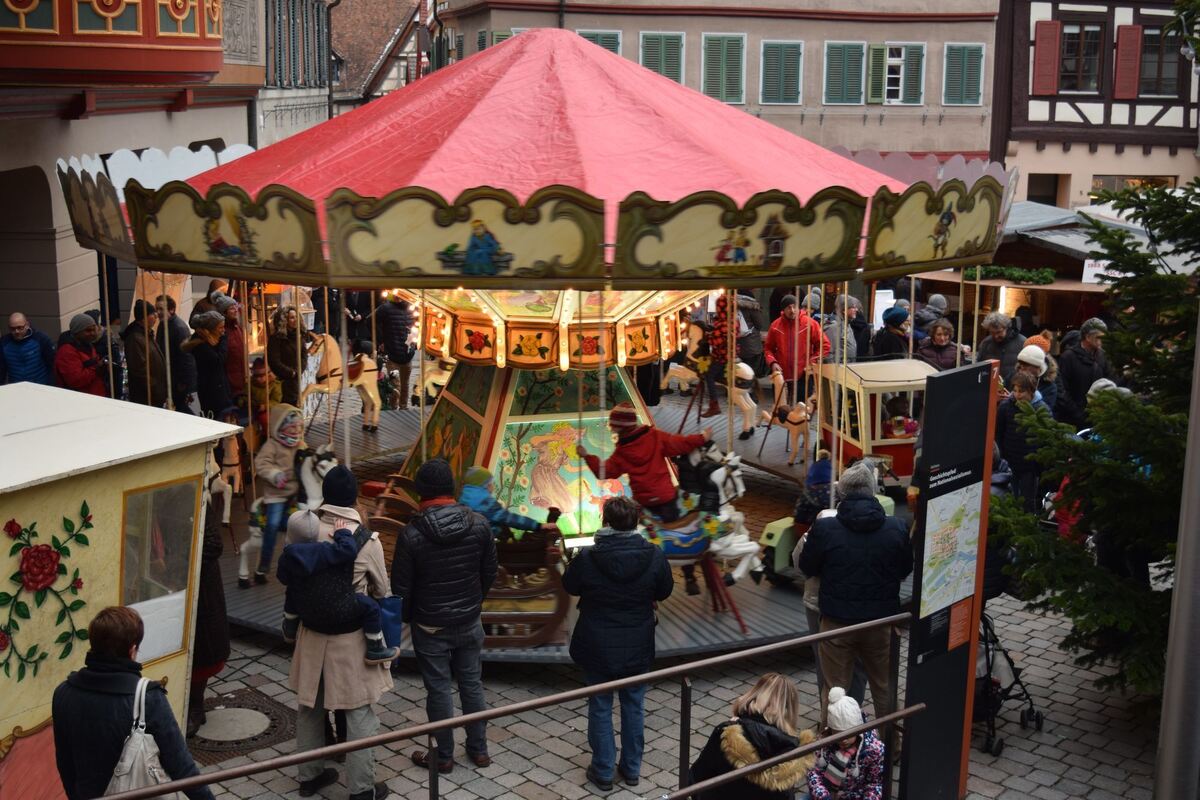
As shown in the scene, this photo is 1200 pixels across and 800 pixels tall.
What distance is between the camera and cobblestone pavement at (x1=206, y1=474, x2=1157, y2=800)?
773 centimetres

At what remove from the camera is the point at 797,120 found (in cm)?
3120

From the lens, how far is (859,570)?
7.99 meters

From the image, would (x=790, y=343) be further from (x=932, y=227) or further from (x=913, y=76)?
(x=913, y=76)

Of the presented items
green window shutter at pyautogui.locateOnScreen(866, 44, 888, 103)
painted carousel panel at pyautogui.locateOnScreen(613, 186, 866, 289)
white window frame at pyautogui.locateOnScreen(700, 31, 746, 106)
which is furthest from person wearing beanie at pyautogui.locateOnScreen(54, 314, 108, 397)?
green window shutter at pyautogui.locateOnScreen(866, 44, 888, 103)

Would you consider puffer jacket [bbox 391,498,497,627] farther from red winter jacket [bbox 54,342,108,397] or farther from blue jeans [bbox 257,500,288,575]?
red winter jacket [bbox 54,342,108,397]

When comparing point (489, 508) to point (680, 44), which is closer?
point (489, 508)

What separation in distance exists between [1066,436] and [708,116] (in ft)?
12.4

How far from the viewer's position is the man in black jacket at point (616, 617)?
7570 millimetres

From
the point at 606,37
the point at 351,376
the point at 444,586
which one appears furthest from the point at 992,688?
the point at 606,37

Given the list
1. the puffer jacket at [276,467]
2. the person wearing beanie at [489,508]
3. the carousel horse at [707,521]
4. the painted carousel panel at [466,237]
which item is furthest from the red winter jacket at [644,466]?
the puffer jacket at [276,467]

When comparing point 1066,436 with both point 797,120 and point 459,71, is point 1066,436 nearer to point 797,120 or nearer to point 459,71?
point 459,71

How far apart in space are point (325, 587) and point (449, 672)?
1.01 meters

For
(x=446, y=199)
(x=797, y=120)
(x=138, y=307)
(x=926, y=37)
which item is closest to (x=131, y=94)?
(x=138, y=307)

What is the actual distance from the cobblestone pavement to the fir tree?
1.46ft
